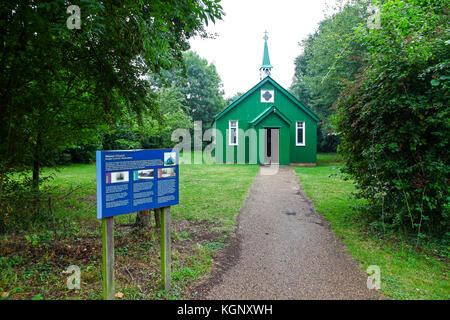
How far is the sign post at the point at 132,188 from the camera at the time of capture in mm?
2988

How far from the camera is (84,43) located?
4.24 m

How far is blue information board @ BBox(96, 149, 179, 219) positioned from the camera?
9.75ft

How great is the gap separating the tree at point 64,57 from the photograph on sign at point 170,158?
5.41 ft

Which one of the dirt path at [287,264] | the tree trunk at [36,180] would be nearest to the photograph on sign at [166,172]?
the dirt path at [287,264]

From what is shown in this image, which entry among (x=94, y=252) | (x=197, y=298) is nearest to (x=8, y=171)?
(x=94, y=252)

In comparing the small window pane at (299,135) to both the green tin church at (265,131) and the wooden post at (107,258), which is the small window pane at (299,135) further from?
the wooden post at (107,258)

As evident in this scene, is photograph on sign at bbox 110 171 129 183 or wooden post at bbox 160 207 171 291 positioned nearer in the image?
photograph on sign at bbox 110 171 129 183

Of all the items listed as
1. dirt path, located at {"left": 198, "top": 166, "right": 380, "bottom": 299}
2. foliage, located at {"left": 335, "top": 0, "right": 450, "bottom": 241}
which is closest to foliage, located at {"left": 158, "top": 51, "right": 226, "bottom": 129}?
dirt path, located at {"left": 198, "top": 166, "right": 380, "bottom": 299}

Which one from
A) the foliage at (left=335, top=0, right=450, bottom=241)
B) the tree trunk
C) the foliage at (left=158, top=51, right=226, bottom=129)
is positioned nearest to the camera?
the foliage at (left=335, top=0, right=450, bottom=241)

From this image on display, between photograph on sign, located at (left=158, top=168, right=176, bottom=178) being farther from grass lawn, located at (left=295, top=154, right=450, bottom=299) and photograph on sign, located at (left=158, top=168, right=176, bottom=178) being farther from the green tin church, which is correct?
the green tin church

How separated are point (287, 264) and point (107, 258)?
2.94m

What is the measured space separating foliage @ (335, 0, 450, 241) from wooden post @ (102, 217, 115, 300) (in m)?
4.92

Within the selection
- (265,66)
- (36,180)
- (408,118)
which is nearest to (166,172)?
(36,180)
